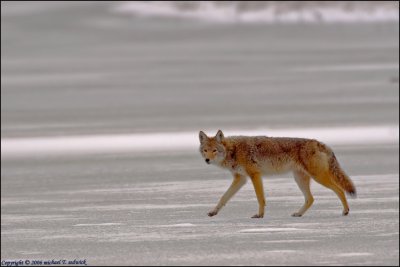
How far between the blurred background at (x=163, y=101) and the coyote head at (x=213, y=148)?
0.44 metres

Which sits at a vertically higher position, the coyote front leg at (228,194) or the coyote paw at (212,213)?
the coyote front leg at (228,194)

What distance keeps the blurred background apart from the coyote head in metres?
0.44

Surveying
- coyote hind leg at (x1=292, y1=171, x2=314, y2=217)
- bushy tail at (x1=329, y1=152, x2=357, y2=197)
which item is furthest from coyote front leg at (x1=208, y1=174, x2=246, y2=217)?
bushy tail at (x1=329, y1=152, x2=357, y2=197)

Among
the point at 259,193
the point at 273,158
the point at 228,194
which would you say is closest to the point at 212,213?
the point at 228,194

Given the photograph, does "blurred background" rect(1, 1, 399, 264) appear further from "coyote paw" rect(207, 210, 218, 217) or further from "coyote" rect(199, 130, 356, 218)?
"coyote" rect(199, 130, 356, 218)

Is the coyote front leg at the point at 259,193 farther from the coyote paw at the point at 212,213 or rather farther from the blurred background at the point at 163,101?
the blurred background at the point at 163,101

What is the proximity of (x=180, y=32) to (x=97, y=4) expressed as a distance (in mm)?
4020

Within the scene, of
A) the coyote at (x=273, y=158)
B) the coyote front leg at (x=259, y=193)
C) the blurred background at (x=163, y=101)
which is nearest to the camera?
the coyote front leg at (x=259, y=193)

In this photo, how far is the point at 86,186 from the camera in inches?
439

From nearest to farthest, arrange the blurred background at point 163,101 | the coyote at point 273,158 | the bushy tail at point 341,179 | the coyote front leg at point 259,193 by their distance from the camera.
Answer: the coyote front leg at point 259,193 → the coyote at point 273,158 → the bushy tail at point 341,179 → the blurred background at point 163,101

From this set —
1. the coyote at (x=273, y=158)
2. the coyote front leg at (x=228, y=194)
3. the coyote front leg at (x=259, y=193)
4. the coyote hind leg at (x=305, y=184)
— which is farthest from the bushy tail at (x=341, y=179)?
the coyote front leg at (x=228, y=194)

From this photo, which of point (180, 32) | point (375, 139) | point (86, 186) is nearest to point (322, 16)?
point (180, 32)

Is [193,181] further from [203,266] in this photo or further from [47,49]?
[47,49]

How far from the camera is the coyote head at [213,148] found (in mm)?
8375
